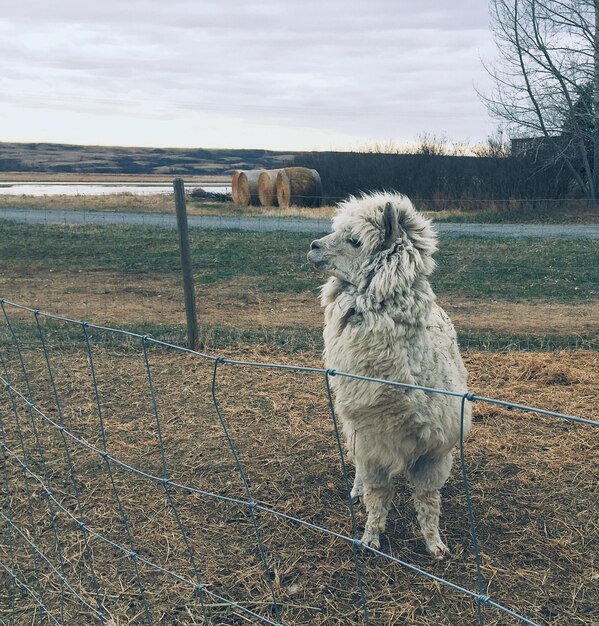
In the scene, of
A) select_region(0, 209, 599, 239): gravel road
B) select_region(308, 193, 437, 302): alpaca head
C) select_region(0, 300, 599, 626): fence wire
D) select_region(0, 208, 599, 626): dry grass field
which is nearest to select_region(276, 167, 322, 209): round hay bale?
select_region(0, 209, 599, 239): gravel road

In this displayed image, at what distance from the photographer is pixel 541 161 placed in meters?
25.1

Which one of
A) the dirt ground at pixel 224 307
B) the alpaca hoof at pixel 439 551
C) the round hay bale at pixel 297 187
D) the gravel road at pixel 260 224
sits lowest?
the alpaca hoof at pixel 439 551

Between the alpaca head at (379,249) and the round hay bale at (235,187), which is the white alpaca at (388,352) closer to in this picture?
the alpaca head at (379,249)

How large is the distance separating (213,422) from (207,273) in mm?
7457

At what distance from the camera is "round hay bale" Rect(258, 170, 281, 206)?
26.0 meters

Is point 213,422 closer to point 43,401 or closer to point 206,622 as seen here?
point 43,401

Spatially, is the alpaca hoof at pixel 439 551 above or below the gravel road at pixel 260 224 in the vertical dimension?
below

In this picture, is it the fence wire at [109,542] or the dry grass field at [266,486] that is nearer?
the fence wire at [109,542]

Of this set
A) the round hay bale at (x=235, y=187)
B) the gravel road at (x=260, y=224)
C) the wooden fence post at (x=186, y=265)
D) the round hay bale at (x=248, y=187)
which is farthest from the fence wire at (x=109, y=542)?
the round hay bale at (x=235, y=187)

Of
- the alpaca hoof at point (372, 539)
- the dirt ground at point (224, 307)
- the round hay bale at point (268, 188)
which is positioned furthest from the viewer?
the round hay bale at point (268, 188)

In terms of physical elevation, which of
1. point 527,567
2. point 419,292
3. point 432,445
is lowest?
point 527,567

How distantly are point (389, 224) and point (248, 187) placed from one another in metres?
23.7

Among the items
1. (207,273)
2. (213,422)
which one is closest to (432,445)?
(213,422)

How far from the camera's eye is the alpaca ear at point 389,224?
12.1ft
